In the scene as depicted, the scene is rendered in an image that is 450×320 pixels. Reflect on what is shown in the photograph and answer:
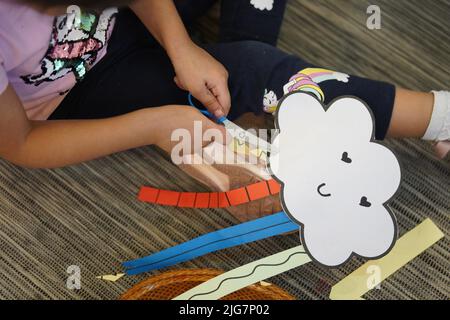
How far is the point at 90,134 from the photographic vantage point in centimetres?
62

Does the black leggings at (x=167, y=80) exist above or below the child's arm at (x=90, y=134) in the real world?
above

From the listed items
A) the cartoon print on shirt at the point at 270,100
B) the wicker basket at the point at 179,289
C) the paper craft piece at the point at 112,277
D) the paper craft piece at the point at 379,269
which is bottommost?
the paper craft piece at the point at 112,277

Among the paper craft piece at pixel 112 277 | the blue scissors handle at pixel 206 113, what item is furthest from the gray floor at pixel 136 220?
the blue scissors handle at pixel 206 113

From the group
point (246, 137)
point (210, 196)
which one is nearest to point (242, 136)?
point (246, 137)

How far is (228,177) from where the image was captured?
0.63m

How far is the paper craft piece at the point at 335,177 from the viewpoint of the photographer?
0.52 meters

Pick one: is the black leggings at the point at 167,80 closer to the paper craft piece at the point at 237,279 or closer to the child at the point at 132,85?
the child at the point at 132,85

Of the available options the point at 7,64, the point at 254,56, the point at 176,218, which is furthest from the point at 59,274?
the point at 254,56

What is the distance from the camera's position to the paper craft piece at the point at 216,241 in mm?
575

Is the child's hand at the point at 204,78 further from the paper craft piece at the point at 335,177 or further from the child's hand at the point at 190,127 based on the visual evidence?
the paper craft piece at the point at 335,177

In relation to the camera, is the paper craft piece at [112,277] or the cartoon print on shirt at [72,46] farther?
the paper craft piece at [112,277]

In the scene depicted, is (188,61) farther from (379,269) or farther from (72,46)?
(379,269)

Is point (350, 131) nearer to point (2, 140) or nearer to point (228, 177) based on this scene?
point (228, 177)

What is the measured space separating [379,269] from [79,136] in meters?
0.41
